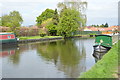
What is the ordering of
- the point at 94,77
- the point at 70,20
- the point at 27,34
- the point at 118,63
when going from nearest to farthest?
the point at 94,77 → the point at 118,63 → the point at 27,34 → the point at 70,20

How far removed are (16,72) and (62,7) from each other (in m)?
35.5

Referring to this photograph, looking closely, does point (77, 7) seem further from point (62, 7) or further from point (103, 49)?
point (103, 49)

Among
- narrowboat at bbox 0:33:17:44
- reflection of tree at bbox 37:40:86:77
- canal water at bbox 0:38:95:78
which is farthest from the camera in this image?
narrowboat at bbox 0:33:17:44

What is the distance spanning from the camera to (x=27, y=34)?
3784 centimetres

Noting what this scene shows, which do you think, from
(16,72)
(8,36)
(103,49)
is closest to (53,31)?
(8,36)

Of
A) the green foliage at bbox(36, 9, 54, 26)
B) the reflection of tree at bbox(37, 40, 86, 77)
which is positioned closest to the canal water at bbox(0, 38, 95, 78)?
the reflection of tree at bbox(37, 40, 86, 77)

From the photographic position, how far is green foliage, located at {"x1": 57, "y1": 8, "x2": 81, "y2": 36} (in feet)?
138

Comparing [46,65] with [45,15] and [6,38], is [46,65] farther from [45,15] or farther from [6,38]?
[45,15]

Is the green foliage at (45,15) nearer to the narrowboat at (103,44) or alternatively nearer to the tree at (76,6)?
the tree at (76,6)

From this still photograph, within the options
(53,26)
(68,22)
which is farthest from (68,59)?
(53,26)

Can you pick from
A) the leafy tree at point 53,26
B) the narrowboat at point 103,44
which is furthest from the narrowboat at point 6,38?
the leafy tree at point 53,26

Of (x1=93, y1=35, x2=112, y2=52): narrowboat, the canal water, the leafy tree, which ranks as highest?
the leafy tree

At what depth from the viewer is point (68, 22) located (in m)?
41.9

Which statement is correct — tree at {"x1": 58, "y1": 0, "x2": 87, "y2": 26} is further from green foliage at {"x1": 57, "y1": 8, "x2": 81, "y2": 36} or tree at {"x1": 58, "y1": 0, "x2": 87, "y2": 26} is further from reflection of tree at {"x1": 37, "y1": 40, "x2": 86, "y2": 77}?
reflection of tree at {"x1": 37, "y1": 40, "x2": 86, "y2": 77}
